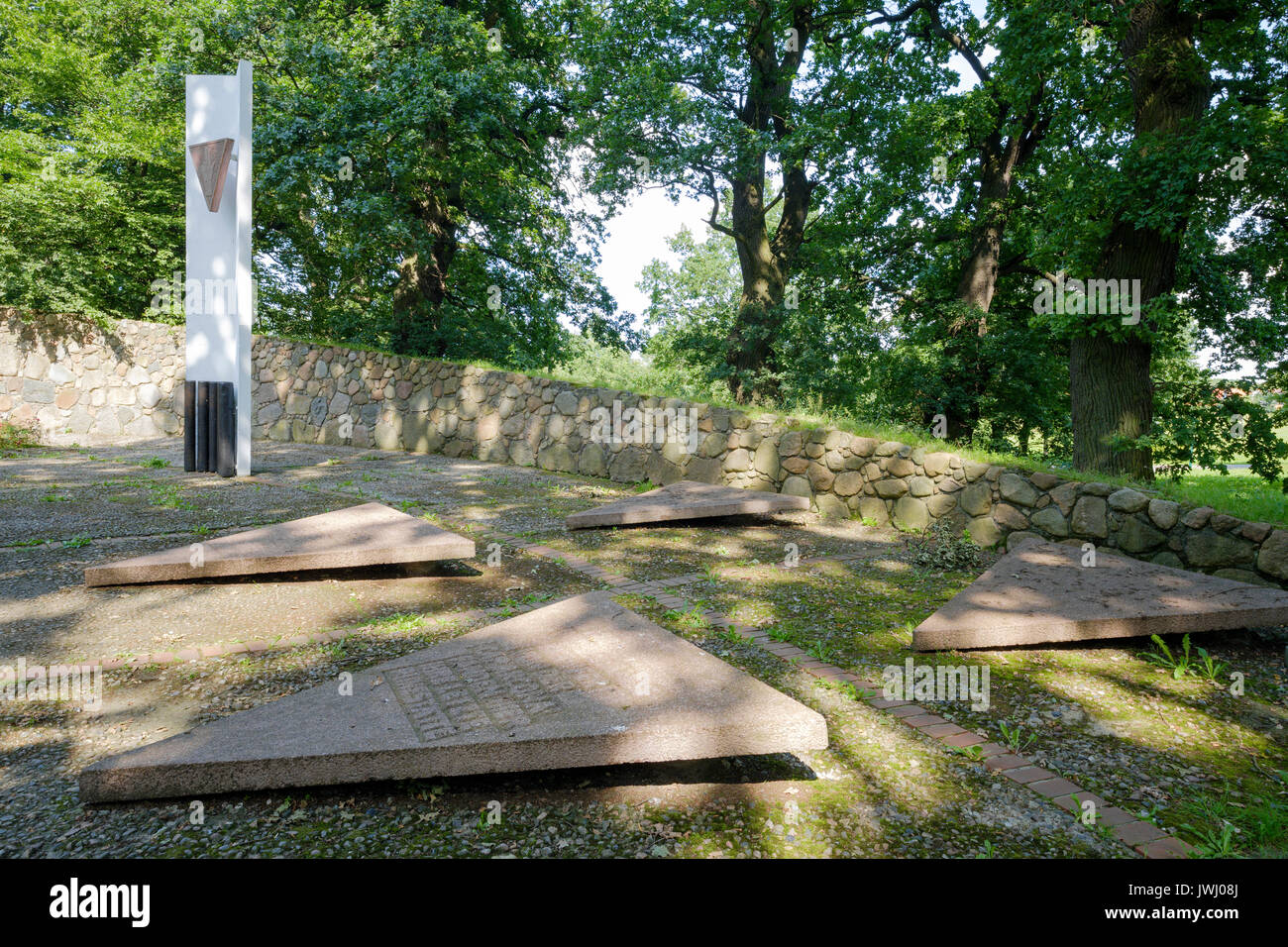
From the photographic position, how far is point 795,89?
539 inches

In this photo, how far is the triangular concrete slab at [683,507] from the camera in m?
6.78

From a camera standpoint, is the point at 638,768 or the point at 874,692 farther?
the point at 874,692

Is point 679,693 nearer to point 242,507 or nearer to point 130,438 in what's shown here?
point 242,507

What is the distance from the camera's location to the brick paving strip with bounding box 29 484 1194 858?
7.84 feet

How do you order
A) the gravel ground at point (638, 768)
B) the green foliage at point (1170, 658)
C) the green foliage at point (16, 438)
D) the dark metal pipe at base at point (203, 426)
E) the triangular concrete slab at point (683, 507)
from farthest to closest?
1. the green foliage at point (16, 438)
2. the dark metal pipe at base at point (203, 426)
3. the triangular concrete slab at point (683, 507)
4. the green foliage at point (1170, 658)
5. the gravel ground at point (638, 768)

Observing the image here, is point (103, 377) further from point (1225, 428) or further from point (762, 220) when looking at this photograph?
point (1225, 428)

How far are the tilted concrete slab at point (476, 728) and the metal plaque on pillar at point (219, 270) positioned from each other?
23.9ft

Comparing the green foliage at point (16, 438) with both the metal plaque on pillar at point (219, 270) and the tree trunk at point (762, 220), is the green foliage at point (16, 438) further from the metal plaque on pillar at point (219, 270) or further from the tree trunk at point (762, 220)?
the tree trunk at point (762, 220)

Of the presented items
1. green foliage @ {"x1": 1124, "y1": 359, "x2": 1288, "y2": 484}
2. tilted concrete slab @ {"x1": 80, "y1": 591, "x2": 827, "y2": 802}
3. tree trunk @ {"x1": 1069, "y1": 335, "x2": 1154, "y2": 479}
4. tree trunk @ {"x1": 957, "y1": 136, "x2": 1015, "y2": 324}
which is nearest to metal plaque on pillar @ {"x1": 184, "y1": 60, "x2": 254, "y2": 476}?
tilted concrete slab @ {"x1": 80, "y1": 591, "x2": 827, "y2": 802}

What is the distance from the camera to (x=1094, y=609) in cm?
396

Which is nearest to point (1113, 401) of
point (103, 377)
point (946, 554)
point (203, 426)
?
point (946, 554)

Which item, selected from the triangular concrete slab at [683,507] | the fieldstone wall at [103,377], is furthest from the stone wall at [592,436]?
the triangular concrete slab at [683,507]

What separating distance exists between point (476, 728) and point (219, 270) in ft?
27.1

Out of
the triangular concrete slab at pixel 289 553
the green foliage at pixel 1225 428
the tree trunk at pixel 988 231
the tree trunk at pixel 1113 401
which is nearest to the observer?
the triangular concrete slab at pixel 289 553
